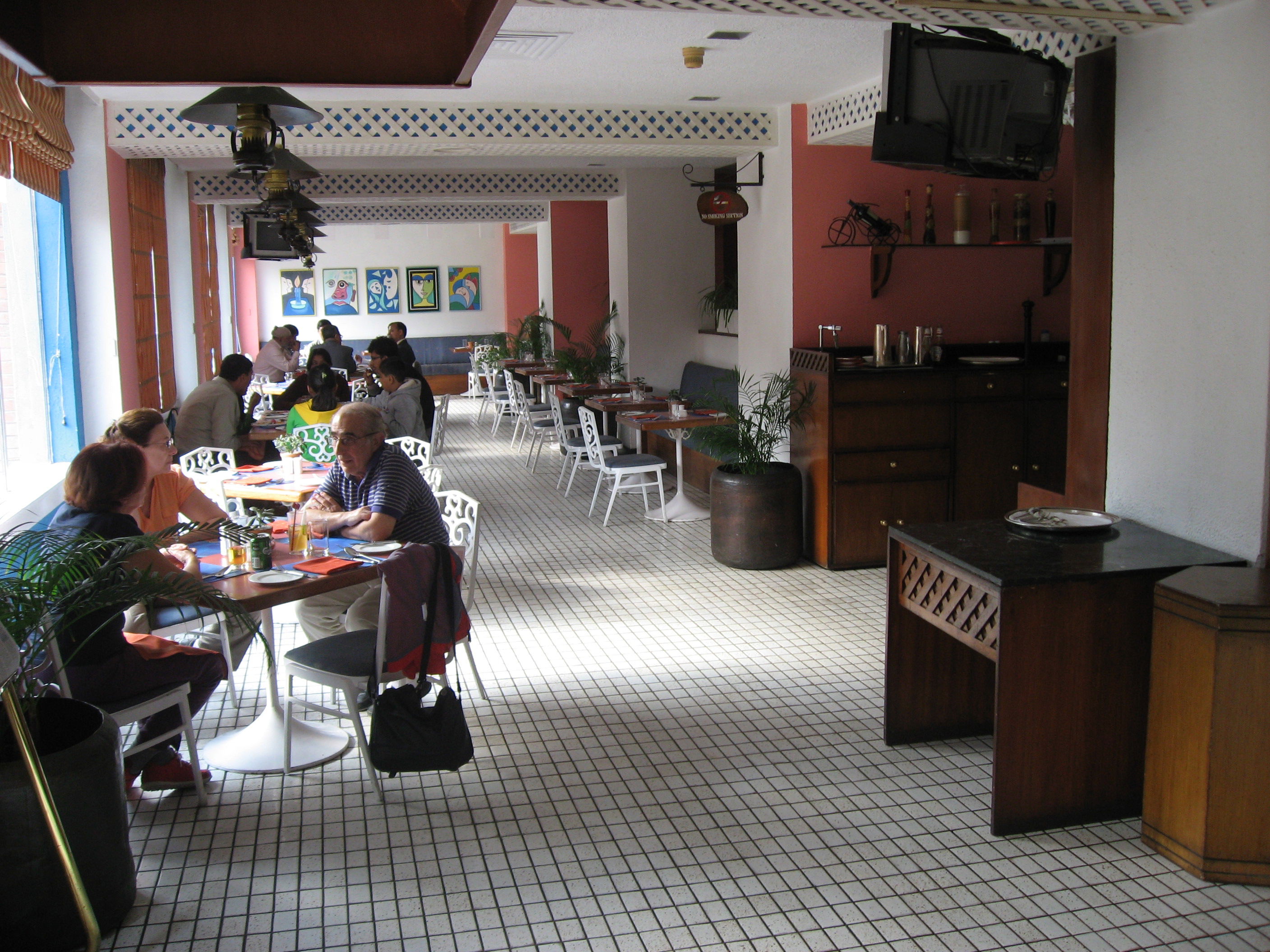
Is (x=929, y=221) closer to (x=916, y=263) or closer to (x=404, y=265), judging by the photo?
(x=916, y=263)

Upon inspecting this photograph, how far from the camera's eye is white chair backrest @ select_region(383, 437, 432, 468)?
6723 mm

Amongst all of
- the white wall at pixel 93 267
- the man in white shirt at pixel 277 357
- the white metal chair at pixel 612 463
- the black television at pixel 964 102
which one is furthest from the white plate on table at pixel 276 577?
the man in white shirt at pixel 277 357

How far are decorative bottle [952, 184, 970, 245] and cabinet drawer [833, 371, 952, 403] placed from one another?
1.15 m

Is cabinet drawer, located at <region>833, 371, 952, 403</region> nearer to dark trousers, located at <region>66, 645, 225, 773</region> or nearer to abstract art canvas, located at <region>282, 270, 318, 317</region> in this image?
dark trousers, located at <region>66, 645, 225, 773</region>

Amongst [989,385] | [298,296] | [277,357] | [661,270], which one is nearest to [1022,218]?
[989,385]

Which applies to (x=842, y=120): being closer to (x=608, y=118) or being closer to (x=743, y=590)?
(x=608, y=118)

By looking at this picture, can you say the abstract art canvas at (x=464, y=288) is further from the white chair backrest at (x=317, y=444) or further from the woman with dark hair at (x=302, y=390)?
the white chair backrest at (x=317, y=444)

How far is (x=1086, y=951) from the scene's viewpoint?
8.79 feet

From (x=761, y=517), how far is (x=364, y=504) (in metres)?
2.81

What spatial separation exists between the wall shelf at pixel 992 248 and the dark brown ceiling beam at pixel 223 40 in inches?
235

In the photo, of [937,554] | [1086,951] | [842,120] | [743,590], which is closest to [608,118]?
[842,120]

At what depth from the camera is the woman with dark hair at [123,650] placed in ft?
10.8

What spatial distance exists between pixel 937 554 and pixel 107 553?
2.56m

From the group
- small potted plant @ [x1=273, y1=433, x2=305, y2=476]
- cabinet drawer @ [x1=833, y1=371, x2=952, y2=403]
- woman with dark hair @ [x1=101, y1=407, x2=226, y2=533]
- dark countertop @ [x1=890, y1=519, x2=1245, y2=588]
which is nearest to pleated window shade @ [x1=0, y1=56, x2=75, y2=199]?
woman with dark hair @ [x1=101, y1=407, x2=226, y2=533]
